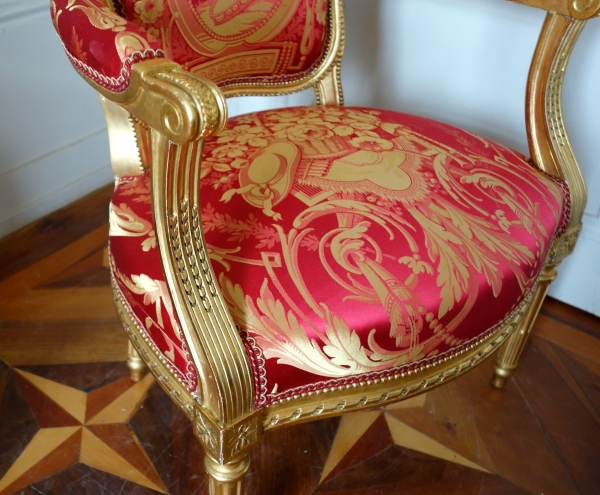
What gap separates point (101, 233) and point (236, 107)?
1.21ft

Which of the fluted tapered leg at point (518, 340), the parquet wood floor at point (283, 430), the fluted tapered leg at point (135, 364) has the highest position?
the fluted tapered leg at point (518, 340)

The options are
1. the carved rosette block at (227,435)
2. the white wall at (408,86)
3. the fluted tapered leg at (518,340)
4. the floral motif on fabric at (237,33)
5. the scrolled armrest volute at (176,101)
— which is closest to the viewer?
the scrolled armrest volute at (176,101)

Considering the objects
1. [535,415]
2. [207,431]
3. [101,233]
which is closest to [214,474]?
[207,431]

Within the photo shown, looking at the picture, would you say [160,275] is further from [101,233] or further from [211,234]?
[101,233]

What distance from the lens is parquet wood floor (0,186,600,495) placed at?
2.49 feet

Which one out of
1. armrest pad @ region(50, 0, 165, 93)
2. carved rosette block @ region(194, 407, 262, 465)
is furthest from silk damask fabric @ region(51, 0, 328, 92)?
carved rosette block @ region(194, 407, 262, 465)

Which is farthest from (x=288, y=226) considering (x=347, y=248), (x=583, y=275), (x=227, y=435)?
(x=583, y=275)

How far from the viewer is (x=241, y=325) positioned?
0.47 meters

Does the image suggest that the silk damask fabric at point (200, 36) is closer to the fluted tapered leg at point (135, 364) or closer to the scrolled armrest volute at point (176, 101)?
the scrolled armrest volute at point (176, 101)

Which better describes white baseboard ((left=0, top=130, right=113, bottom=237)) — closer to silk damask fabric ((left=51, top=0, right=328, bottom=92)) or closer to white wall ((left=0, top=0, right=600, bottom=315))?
white wall ((left=0, top=0, right=600, bottom=315))

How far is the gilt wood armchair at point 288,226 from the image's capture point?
448 mm

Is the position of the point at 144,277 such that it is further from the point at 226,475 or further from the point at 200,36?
the point at 200,36

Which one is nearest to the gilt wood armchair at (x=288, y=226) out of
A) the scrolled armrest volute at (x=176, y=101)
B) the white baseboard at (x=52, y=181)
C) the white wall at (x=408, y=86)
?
the scrolled armrest volute at (x=176, y=101)

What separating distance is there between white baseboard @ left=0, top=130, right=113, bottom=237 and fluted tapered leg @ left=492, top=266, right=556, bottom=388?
84cm
